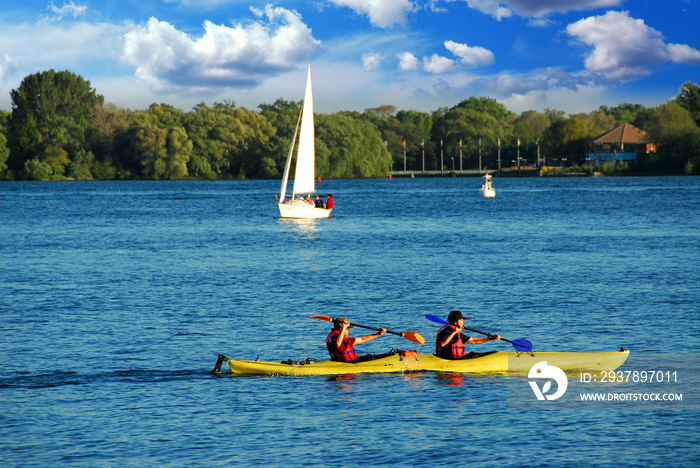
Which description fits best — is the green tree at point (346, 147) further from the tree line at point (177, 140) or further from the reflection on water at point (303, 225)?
the reflection on water at point (303, 225)

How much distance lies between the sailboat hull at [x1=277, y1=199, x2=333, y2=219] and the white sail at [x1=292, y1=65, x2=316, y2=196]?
1347 mm

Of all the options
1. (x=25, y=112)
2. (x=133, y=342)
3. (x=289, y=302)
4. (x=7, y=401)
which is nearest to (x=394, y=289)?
(x=289, y=302)

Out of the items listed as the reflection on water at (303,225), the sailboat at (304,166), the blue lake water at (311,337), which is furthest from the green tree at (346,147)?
the blue lake water at (311,337)

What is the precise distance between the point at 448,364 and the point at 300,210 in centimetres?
5003

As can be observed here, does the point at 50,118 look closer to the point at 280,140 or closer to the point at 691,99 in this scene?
the point at 280,140

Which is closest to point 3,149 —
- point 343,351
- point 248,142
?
point 248,142

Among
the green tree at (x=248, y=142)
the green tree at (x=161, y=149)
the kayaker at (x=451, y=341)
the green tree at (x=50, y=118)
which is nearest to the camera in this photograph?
the kayaker at (x=451, y=341)

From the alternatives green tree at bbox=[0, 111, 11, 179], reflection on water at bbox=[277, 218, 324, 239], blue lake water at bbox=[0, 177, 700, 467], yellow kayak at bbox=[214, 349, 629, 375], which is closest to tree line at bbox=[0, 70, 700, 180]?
green tree at bbox=[0, 111, 11, 179]

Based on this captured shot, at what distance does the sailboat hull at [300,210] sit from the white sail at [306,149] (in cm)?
135

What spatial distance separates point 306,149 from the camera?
65.6 m

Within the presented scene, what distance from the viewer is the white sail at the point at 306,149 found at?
65.3 metres

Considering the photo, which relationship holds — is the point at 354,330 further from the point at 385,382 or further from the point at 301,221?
the point at 301,221

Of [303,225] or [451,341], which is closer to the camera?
[451,341]

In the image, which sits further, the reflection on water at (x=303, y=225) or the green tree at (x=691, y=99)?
the green tree at (x=691, y=99)
